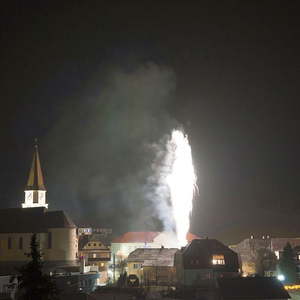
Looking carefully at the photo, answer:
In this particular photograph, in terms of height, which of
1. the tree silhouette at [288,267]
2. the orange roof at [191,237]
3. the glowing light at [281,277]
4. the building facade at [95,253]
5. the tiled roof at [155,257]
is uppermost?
the orange roof at [191,237]

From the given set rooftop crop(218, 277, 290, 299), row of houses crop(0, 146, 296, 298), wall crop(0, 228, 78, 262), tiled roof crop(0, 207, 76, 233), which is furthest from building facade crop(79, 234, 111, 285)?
rooftop crop(218, 277, 290, 299)

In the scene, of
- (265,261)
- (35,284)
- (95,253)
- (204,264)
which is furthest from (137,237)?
(35,284)

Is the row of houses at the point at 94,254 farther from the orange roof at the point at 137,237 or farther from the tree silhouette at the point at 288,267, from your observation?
the tree silhouette at the point at 288,267

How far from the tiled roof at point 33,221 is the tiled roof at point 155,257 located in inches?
483

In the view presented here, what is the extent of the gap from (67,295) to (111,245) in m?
62.8

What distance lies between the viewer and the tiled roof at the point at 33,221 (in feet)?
290

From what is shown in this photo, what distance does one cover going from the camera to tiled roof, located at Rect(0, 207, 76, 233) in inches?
3482

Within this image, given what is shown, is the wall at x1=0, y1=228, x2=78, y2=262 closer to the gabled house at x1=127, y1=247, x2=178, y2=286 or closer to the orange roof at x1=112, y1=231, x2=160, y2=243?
the gabled house at x1=127, y1=247, x2=178, y2=286

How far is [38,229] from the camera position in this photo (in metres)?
88.5

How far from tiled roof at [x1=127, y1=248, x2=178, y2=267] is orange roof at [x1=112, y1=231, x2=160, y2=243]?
97.1 feet

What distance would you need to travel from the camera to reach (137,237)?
4545 inches

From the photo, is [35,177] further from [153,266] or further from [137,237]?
[153,266]

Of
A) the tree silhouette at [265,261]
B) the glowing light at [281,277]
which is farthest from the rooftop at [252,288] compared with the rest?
the tree silhouette at [265,261]

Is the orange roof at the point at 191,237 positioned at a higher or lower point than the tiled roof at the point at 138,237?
lower
